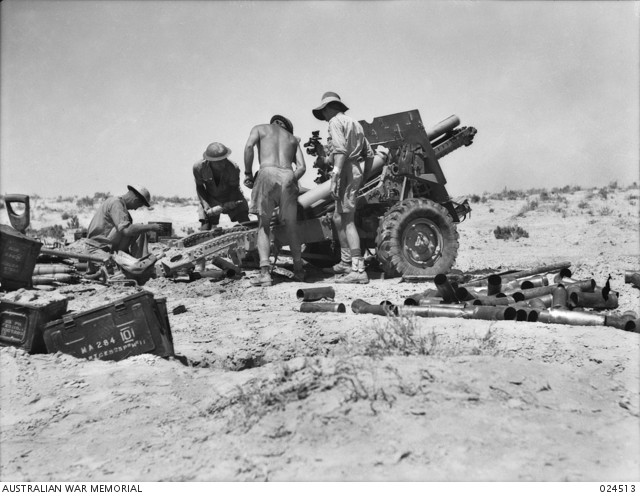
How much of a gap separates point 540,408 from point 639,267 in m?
7.15

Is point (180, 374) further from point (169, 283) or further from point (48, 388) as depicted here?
point (169, 283)

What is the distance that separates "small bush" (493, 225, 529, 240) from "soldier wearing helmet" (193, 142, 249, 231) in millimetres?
7182

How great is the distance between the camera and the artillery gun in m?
8.78

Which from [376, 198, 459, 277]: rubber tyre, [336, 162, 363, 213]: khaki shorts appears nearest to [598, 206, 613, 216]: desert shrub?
[376, 198, 459, 277]: rubber tyre

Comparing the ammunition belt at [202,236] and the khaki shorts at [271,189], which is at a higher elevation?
the khaki shorts at [271,189]

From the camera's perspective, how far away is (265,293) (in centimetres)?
788

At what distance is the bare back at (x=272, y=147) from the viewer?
8.67 m

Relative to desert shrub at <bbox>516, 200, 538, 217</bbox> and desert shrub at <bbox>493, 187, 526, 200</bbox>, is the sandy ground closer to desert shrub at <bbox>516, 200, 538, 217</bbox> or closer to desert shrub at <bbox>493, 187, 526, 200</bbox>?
desert shrub at <bbox>516, 200, 538, 217</bbox>

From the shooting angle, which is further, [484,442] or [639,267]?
[639,267]

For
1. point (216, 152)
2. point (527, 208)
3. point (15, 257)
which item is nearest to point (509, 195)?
point (527, 208)

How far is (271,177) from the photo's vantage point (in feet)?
28.2

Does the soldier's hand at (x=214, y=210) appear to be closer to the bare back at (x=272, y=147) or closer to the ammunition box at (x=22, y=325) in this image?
the bare back at (x=272, y=147)

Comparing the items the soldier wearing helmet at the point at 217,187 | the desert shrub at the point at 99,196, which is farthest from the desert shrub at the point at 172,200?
the soldier wearing helmet at the point at 217,187
